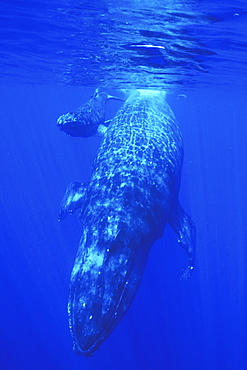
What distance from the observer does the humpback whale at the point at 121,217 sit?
272 inches

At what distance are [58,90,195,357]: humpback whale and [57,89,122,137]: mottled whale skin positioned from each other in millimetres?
804

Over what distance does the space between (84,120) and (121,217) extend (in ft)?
17.8

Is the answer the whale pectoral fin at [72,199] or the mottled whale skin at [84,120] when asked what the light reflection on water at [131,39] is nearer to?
the mottled whale skin at [84,120]

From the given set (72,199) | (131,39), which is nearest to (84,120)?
(72,199)

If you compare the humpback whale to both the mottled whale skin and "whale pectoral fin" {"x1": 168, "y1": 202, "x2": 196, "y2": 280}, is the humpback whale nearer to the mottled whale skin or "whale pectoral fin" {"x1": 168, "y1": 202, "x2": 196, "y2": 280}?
"whale pectoral fin" {"x1": 168, "y1": 202, "x2": 196, "y2": 280}

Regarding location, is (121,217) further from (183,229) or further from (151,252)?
(151,252)

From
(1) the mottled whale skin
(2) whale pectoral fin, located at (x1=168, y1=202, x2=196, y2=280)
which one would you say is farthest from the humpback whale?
(1) the mottled whale skin

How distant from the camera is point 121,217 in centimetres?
841

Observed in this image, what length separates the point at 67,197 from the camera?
37.3 ft

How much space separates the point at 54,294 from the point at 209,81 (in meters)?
19.7

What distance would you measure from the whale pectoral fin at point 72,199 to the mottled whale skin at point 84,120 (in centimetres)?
220

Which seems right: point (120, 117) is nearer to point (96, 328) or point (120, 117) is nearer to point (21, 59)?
point (96, 328)

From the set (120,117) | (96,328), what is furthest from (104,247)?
(120,117)

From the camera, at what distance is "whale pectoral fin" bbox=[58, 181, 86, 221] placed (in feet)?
35.7
